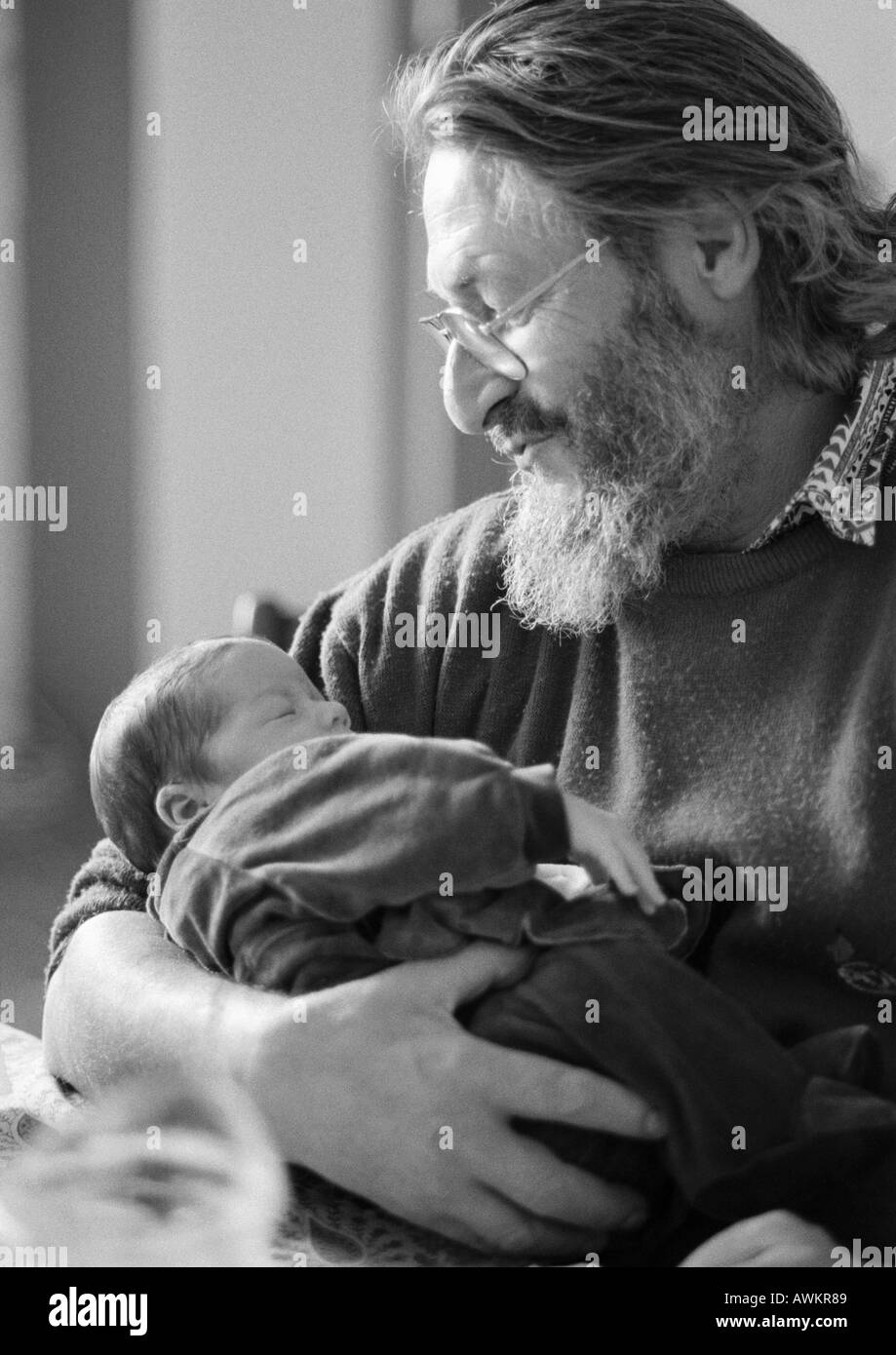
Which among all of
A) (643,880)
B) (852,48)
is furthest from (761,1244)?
(852,48)

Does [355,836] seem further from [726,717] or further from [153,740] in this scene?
[726,717]

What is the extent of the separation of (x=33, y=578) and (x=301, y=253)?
16.7 inches

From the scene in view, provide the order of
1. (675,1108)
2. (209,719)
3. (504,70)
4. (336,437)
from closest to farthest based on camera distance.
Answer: (675,1108)
(209,719)
(504,70)
(336,437)

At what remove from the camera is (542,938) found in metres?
1.07

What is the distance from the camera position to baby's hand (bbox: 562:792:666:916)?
109 centimetres

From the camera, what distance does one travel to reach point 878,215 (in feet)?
5.10

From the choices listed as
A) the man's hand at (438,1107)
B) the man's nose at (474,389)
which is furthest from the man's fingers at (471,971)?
the man's nose at (474,389)

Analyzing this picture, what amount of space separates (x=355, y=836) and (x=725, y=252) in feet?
2.35

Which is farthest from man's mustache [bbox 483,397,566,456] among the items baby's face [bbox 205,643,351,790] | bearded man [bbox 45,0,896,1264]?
baby's face [bbox 205,643,351,790]

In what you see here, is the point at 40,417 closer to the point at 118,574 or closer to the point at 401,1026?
the point at 118,574

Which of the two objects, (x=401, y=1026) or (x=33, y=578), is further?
(x=33, y=578)

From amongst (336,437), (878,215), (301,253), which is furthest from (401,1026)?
(878,215)

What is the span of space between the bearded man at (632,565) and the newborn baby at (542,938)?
4cm

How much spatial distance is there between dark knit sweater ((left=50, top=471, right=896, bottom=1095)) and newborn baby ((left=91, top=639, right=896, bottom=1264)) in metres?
0.11
